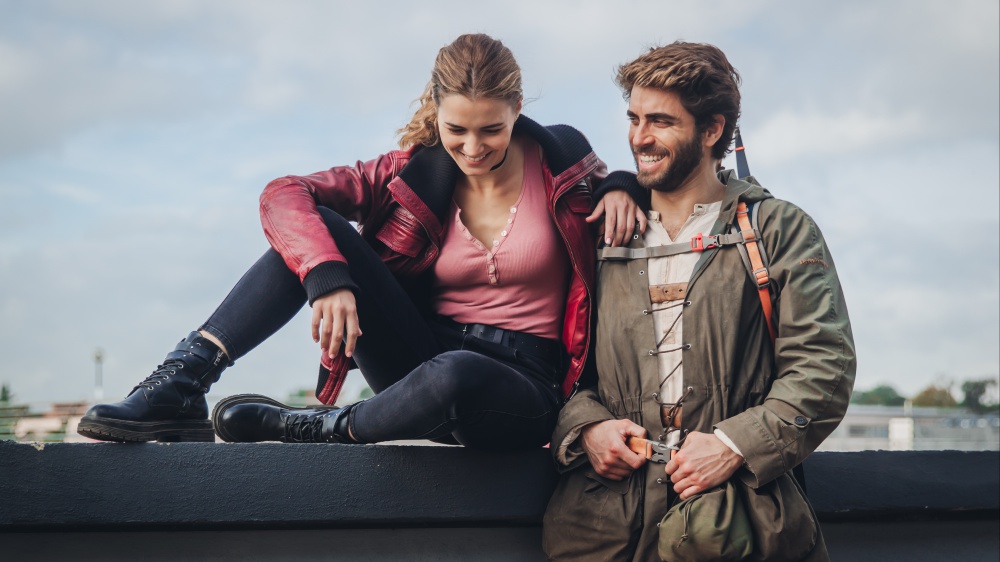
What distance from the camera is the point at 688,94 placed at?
307 centimetres

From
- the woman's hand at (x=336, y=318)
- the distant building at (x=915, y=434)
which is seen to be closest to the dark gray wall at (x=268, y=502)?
the woman's hand at (x=336, y=318)

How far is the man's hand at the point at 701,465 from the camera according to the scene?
2.65 metres

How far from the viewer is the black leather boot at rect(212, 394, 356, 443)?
2.93 meters

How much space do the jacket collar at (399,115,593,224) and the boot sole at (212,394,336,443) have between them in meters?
0.75

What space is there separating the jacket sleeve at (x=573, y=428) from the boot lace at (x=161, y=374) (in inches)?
44.4

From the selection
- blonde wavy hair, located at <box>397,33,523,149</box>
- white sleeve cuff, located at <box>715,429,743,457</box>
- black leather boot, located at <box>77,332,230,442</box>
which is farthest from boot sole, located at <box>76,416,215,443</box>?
white sleeve cuff, located at <box>715,429,743,457</box>

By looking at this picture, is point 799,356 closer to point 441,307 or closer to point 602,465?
point 602,465

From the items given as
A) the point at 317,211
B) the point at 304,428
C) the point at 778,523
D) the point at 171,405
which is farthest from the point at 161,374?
the point at 778,523

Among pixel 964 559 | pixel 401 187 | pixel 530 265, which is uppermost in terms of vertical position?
pixel 401 187

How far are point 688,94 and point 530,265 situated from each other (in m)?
0.73

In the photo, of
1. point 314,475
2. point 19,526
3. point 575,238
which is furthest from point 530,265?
point 19,526

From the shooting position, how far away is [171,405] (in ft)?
9.22

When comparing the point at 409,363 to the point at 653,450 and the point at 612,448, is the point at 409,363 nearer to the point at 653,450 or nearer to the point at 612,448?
the point at 612,448

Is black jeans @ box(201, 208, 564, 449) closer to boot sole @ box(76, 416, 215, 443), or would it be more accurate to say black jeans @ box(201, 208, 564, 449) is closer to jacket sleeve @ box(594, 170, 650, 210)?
boot sole @ box(76, 416, 215, 443)
